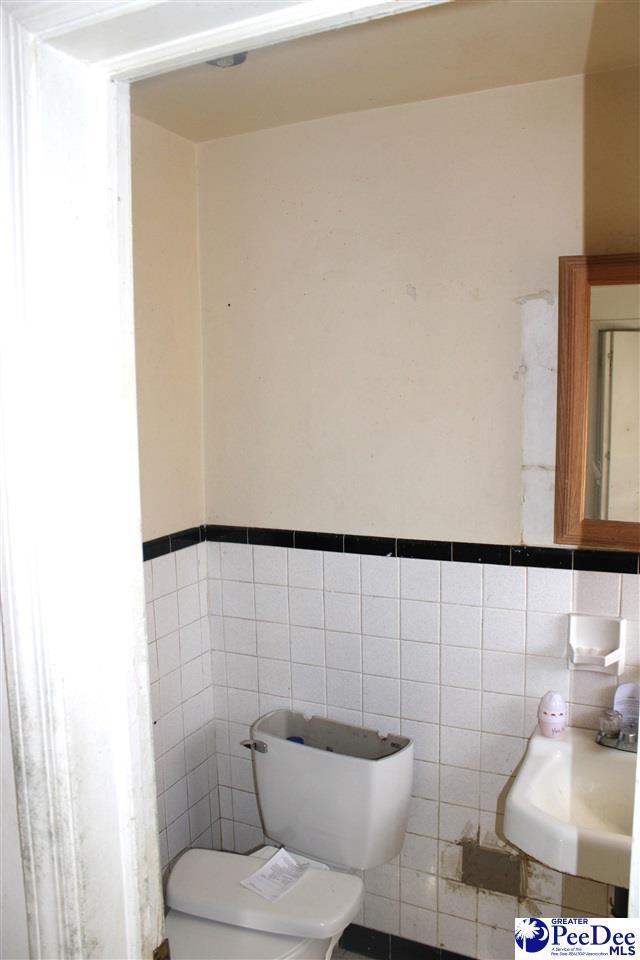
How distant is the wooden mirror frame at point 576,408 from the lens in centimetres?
173

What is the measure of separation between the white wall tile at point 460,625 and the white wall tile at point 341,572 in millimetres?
259

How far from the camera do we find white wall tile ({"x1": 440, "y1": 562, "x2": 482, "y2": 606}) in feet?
6.37

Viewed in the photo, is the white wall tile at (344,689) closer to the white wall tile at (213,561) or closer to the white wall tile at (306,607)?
the white wall tile at (306,607)

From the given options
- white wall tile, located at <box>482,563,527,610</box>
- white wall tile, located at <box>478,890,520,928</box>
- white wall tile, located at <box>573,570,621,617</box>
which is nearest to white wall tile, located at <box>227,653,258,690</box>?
white wall tile, located at <box>482,563,527,610</box>

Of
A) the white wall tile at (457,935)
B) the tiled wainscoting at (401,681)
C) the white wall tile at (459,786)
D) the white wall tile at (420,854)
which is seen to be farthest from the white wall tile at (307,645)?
the white wall tile at (457,935)

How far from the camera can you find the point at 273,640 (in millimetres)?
2223

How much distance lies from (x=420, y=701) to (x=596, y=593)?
1.88 feet

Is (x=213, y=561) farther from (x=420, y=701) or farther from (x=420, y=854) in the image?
(x=420, y=854)

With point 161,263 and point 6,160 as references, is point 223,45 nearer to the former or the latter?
point 6,160

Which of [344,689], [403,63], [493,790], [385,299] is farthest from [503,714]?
[403,63]

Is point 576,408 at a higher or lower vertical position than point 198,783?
higher

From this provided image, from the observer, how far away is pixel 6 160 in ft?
2.42

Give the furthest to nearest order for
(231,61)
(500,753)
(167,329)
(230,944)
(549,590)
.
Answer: (167,329), (500,753), (549,590), (230,944), (231,61)

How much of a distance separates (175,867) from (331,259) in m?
1.67
